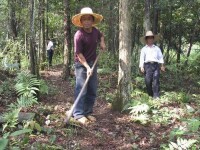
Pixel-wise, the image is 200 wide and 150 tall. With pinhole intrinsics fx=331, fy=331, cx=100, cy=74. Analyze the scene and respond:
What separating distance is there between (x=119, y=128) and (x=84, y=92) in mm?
1075

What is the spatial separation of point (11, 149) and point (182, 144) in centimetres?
244

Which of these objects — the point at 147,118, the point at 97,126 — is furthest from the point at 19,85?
the point at 147,118

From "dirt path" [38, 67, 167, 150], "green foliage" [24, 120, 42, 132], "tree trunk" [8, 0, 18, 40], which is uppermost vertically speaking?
"tree trunk" [8, 0, 18, 40]

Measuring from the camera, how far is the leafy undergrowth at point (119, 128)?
542 centimetres

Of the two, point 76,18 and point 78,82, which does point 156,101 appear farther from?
point 76,18

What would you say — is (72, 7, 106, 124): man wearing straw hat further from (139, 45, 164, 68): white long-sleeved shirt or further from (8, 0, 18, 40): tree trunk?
(8, 0, 18, 40): tree trunk

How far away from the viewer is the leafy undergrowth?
5422 mm

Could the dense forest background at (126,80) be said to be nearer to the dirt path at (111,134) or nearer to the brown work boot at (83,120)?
the dirt path at (111,134)

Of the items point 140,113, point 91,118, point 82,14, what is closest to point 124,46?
point 82,14

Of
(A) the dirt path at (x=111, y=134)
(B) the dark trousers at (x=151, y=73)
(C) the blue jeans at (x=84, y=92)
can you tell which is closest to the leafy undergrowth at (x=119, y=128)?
(A) the dirt path at (x=111, y=134)

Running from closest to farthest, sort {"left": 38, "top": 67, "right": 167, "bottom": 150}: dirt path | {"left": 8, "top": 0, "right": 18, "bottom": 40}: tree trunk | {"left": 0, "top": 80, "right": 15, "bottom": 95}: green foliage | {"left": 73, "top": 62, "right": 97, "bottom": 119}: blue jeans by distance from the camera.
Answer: {"left": 38, "top": 67, "right": 167, "bottom": 150}: dirt path, {"left": 73, "top": 62, "right": 97, "bottom": 119}: blue jeans, {"left": 0, "top": 80, "right": 15, "bottom": 95}: green foliage, {"left": 8, "top": 0, "right": 18, "bottom": 40}: tree trunk

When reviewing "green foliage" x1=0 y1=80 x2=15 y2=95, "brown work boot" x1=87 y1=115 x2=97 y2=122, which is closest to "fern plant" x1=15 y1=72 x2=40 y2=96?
"green foliage" x1=0 y1=80 x2=15 y2=95

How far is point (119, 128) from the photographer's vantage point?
22.4 feet

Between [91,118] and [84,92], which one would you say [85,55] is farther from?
[91,118]
